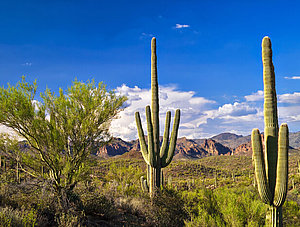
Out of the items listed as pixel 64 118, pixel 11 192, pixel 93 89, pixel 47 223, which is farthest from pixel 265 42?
pixel 11 192

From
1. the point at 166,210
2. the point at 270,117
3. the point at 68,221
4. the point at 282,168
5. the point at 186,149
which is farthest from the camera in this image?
the point at 186,149

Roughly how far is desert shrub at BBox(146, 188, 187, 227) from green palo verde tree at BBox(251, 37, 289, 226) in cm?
432

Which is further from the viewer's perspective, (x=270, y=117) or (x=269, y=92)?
(x=269, y=92)

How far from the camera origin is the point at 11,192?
1070cm

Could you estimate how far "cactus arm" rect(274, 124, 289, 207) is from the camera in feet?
25.4

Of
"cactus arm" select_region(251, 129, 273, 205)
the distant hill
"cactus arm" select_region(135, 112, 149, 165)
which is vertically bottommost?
the distant hill

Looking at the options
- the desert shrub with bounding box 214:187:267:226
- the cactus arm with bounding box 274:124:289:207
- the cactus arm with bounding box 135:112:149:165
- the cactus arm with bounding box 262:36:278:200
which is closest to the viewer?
the cactus arm with bounding box 274:124:289:207

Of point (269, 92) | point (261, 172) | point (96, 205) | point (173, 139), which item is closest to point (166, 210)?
point (96, 205)

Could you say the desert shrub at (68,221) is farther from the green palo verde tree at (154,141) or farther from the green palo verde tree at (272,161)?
the green palo verde tree at (272,161)

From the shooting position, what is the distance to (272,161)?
8.00m

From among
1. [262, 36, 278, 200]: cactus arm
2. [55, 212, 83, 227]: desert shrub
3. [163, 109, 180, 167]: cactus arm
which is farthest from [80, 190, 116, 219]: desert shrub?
[262, 36, 278, 200]: cactus arm

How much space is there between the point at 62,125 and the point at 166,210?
5968 millimetres

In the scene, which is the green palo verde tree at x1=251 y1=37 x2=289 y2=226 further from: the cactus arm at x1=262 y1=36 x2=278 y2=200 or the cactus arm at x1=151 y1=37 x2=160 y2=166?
the cactus arm at x1=151 y1=37 x2=160 y2=166

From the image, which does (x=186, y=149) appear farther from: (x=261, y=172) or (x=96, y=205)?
(x=261, y=172)
